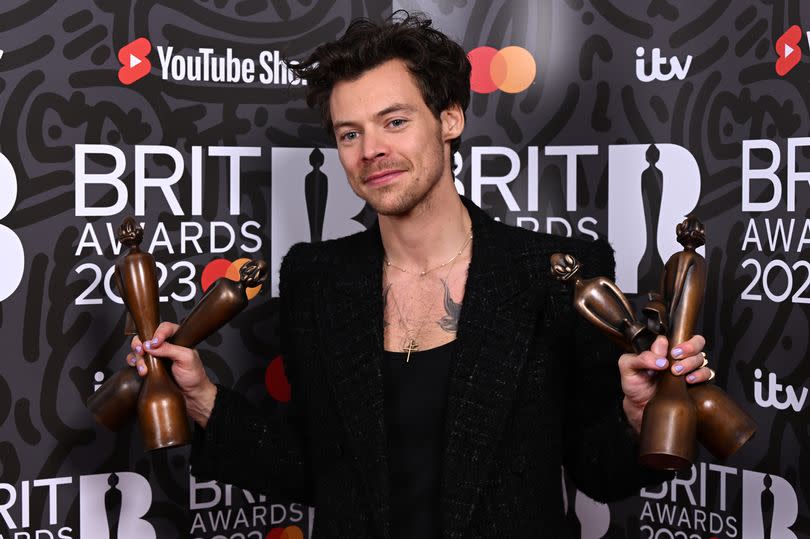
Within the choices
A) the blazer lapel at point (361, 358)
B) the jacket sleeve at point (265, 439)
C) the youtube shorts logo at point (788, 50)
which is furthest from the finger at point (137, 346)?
the youtube shorts logo at point (788, 50)

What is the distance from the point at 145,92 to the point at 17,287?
50 centimetres

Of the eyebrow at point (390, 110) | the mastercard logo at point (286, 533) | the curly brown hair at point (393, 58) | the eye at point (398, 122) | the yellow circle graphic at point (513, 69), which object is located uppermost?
the yellow circle graphic at point (513, 69)

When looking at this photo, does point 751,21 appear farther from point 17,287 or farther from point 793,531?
point 17,287

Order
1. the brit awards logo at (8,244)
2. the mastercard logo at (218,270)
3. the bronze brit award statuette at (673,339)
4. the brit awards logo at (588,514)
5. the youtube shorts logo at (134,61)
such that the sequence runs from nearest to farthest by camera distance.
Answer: the bronze brit award statuette at (673,339), the brit awards logo at (8,244), the youtube shorts logo at (134,61), the mastercard logo at (218,270), the brit awards logo at (588,514)

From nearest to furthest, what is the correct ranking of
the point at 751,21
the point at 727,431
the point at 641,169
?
the point at 727,431
the point at 751,21
the point at 641,169

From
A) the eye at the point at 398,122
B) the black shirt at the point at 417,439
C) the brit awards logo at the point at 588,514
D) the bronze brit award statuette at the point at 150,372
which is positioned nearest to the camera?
the bronze brit award statuette at the point at 150,372

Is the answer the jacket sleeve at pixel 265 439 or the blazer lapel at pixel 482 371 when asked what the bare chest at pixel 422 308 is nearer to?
the blazer lapel at pixel 482 371

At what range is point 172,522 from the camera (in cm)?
209

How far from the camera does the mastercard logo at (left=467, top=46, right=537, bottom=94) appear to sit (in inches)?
89.4

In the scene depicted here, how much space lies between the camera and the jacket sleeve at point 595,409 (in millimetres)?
1519

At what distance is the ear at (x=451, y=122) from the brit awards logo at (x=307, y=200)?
509mm

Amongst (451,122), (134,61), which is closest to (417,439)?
(451,122)

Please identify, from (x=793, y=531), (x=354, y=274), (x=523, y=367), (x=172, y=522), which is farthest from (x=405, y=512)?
(x=793, y=531)

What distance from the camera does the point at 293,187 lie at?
2.20 metres
